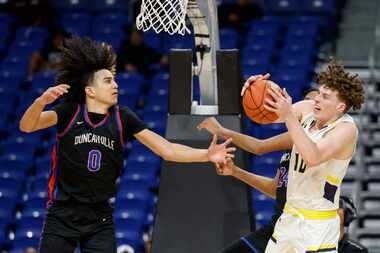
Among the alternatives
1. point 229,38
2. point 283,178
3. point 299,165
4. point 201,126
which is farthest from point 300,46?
point 299,165

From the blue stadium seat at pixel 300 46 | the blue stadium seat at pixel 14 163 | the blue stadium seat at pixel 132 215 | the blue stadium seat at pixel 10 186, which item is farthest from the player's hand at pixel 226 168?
the blue stadium seat at pixel 300 46

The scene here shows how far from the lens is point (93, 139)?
654 centimetres

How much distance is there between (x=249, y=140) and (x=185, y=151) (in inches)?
21.7

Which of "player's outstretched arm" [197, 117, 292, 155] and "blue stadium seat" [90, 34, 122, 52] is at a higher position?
"blue stadium seat" [90, 34, 122, 52]

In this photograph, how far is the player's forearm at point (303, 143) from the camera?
18.9ft

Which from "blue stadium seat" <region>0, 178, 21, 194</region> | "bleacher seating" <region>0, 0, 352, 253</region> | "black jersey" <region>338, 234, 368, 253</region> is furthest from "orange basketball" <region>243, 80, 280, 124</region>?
"blue stadium seat" <region>0, 178, 21, 194</region>

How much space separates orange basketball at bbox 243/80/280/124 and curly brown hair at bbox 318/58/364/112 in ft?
1.33

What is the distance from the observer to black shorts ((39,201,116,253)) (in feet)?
21.2

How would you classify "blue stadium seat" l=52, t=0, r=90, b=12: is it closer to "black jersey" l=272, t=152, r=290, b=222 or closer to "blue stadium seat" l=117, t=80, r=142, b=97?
"blue stadium seat" l=117, t=80, r=142, b=97

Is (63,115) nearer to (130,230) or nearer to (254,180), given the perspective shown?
(254,180)

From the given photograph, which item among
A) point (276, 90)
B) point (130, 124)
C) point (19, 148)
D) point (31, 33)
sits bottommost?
point (19, 148)

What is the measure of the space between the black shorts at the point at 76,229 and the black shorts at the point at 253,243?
32.6 inches

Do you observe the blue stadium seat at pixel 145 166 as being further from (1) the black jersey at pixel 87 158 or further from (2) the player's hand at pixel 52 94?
(2) the player's hand at pixel 52 94

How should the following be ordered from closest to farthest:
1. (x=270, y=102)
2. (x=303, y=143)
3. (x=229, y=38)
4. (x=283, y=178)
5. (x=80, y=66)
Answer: (x=303, y=143) < (x=270, y=102) < (x=283, y=178) < (x=80, y=66) < (x=229, y=38)
